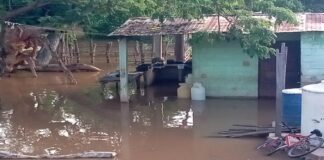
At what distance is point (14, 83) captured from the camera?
985 inches

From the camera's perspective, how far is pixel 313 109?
10.9 metres

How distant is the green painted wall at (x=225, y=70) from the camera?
60.4ft

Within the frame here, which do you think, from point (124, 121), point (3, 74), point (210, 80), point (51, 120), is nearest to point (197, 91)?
point (210, 80)

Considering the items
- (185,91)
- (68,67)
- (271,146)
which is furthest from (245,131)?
(68,67)

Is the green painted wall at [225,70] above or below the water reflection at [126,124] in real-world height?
above

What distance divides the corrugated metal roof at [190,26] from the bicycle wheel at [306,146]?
6.69 m

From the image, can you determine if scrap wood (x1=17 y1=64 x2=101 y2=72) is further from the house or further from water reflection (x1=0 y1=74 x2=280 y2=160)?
the house

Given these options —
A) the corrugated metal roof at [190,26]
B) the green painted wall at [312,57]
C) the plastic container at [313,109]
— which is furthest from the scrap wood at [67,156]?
the green painted wall at [312,57]

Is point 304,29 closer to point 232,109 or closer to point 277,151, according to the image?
point 232,109

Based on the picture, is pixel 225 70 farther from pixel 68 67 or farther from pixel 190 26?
pixel 68 67

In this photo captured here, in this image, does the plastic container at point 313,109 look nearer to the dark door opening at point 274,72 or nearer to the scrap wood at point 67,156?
the scrap wood at point 67,156

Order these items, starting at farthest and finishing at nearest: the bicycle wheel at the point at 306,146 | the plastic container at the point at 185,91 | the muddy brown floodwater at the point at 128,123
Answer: the plastic container at the point at 185,91, the muddy brown floodwater at the point at 128,123, the bicycle wheel at the point at 306,146

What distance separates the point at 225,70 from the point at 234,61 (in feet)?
1.34

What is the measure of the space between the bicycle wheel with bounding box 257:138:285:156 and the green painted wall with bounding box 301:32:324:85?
616 cm
